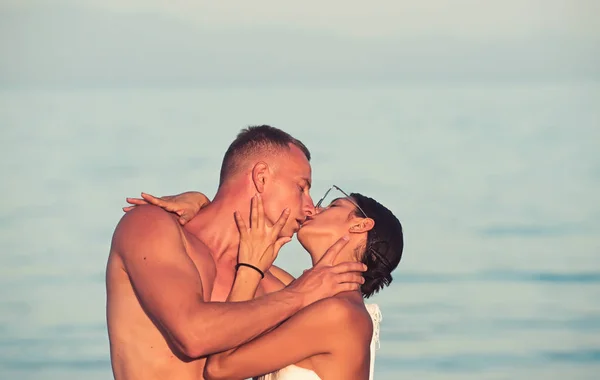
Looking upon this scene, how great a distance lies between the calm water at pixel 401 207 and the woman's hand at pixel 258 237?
4413 millimetres

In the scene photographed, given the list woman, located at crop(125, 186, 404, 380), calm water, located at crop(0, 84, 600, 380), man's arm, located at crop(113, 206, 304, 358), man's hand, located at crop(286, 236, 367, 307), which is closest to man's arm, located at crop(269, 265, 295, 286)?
woman, located at crop(125, 186, 404, 380)

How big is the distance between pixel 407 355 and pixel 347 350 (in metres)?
4.42

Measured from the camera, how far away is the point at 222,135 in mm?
23797

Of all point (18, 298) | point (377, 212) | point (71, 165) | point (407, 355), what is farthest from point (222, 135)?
point (377, 212)

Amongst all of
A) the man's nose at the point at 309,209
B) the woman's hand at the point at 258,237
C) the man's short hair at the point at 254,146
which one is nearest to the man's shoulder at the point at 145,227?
the woman's hand at the point at 258,237

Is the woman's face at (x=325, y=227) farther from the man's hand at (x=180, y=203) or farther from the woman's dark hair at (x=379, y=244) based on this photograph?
the man's hand at (x=180, y=203)

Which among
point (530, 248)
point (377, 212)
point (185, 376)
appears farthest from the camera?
point (530, 248)

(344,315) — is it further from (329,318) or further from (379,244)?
(379,244)

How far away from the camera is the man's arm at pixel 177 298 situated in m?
5.15

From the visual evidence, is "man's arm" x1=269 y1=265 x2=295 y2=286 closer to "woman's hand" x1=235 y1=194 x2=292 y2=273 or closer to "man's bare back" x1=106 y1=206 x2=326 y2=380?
"woman's hand" x1=235 y1=194 x2=292 y2=273

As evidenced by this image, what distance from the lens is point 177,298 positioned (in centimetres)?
516

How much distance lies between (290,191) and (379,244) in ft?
2.48

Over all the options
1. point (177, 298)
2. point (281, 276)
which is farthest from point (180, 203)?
point (281, 276)

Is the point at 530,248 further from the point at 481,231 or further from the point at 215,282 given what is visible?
the point at 215,282
